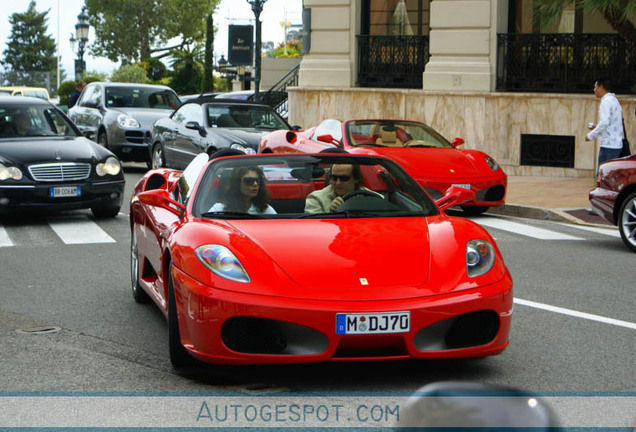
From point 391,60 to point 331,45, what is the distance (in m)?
1.50

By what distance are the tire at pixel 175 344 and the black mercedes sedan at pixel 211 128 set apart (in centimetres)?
1154

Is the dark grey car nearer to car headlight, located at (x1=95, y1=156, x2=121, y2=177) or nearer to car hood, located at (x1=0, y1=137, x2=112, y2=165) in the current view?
car hood, located at (x1=0, y1=137, x2=112, y2=165)

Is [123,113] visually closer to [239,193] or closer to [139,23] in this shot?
[239,193]

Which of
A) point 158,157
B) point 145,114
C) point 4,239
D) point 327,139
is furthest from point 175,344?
point 145,114

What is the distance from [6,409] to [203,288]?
3.74 feet

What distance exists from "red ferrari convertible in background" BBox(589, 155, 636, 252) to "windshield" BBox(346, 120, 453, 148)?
413 centimetres

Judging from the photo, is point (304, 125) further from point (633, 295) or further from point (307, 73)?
point (633, 295)

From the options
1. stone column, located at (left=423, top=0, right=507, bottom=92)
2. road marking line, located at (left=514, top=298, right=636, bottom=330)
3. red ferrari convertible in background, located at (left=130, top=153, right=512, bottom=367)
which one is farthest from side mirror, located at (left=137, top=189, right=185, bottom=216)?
stone column, located at (left=423, top=0, right=507, bottom=92)

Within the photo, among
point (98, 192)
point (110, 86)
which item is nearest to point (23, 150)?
point (98, 192)

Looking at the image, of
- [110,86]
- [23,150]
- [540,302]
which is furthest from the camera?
[110,86]

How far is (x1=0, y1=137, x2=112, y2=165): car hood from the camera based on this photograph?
43.4 feet

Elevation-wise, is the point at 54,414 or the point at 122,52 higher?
the point at 122,52

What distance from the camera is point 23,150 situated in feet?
44.1

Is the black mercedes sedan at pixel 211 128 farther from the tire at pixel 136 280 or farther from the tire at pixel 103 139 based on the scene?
the tire at pixel 136 280
